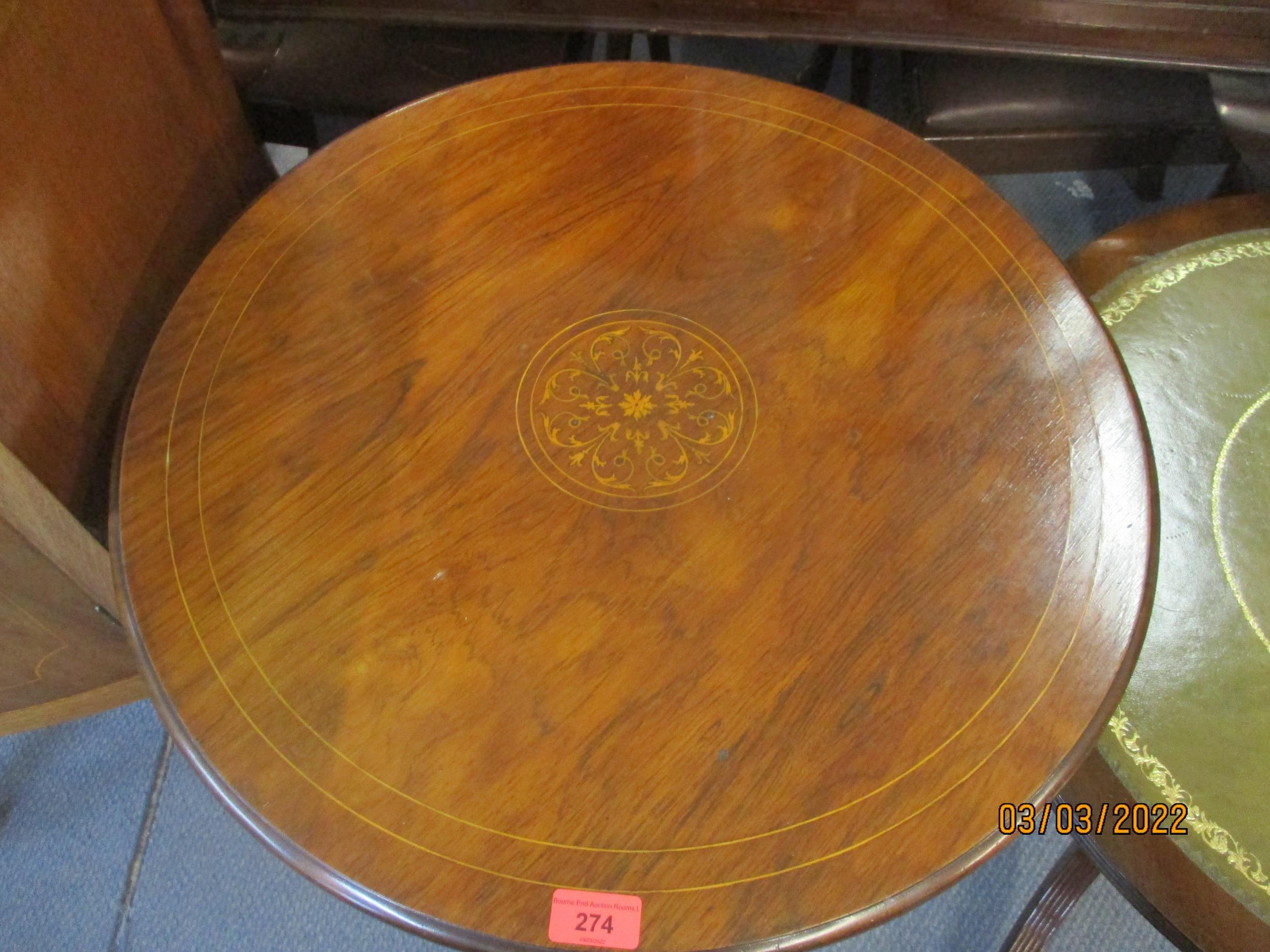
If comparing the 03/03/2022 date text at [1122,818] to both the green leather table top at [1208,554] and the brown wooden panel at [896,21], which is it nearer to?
the green leather table top at [1208,554]

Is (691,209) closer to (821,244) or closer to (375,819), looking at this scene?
(821,244)

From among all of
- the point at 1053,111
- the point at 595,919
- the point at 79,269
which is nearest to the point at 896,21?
the point at 1053,111

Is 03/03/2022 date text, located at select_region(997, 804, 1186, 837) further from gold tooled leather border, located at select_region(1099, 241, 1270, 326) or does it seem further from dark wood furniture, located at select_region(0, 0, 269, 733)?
dark wood furniture, located at select_region(0, 0, 269, 733)

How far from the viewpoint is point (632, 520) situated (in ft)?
2.22

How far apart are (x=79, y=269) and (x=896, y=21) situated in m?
0.86

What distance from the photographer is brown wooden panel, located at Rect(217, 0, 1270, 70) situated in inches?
40.1

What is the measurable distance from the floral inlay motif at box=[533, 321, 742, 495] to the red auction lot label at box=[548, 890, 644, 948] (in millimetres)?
271

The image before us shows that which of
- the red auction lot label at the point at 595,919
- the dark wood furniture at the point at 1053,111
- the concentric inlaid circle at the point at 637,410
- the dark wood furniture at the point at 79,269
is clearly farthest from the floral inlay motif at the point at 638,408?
the dark wood furniture at the point at 1053,111

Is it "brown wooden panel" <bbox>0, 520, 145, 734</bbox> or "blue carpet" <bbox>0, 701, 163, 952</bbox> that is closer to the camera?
"brown wooden panel" <bbox>0, 520, 145, 734</bbox>

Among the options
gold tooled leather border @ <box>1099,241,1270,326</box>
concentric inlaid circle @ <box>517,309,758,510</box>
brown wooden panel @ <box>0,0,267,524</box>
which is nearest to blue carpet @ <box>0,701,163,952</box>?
brown wooden panel @ <box>0,0,267,524</box>

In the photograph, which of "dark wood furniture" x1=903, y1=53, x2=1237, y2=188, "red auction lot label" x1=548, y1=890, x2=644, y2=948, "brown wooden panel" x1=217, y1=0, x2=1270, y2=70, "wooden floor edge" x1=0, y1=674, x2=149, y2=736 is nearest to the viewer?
"red auction lot label" x1=548, y1=890, x2=644, y2=948

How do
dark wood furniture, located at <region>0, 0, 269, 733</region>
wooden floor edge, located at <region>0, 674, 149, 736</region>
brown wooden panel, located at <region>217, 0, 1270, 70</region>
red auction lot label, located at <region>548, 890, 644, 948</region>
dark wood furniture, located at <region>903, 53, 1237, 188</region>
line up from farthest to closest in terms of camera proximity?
1. dark wood furniture, located at <region>903, 53, 1237, 188</region>
2. brown wooden panel, located at <region>217, 0, 1270, 70</region>
3. wooden floor edge, located at <region>0, 674, 149, 736</region>
4. dark wood furniture, located at <region>0, 0, 269, 733</region>
5. red auction lot label, located at <region>548, 890, 644, 948</region>

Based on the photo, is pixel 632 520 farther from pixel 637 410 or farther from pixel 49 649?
pixel 49 649

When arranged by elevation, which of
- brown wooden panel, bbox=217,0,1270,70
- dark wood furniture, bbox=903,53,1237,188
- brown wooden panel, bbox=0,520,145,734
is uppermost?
brown wooden panel, bbox=217,0,1270,70
